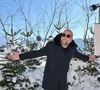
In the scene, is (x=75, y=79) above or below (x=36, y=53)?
below

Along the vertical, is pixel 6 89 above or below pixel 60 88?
below

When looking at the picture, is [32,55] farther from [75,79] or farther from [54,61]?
[75,79]

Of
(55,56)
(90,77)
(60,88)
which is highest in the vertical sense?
(55,56)

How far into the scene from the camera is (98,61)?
423 inches

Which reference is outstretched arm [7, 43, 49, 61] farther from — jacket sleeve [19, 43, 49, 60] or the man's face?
the man's face

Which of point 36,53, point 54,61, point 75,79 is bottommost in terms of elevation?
point 75,79

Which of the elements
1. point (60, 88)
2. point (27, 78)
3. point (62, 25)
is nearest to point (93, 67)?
point (27, 78)

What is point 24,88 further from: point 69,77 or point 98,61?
point 98,61

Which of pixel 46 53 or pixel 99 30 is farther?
pixel 99 30

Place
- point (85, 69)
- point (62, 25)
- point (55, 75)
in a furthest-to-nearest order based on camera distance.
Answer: point (62, 25) → point (85, 69) → point (55, 75)

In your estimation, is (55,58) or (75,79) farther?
(75,79)

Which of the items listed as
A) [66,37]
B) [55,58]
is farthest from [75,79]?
[66,37]

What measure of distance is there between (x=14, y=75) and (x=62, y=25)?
12.2 meters

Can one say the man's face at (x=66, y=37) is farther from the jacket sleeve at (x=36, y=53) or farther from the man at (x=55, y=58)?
the jacket sleeve at (x=36, y=53)
